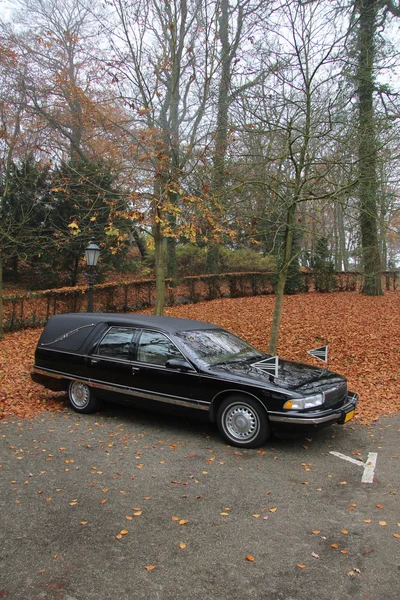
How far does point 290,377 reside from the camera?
18.5 ft

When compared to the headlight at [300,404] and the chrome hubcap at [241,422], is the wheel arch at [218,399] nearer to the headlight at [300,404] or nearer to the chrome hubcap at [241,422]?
the chrome hubcap at [241,422]

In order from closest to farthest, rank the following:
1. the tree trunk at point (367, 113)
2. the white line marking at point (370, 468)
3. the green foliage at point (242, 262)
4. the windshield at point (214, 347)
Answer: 1. the white line marking at point (370, 468)
2. the windshield at point (214, 347)
3. the tree trunk at point (367, 113)
4. the green foliage at point (242, 262)

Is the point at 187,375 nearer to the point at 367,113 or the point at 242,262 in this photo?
the point at 367,113

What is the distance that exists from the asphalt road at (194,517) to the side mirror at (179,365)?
0.90m

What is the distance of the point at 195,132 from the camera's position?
45.1 ft

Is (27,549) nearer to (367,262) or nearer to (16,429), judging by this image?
(16,429)

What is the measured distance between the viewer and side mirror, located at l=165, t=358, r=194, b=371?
226 inches

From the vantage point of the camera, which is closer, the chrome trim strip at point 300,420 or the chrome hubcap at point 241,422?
the chrome trim strip at point 300,420

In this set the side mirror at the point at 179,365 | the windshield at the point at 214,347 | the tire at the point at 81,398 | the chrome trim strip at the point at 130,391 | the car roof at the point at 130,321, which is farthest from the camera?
the tire at the point at 81,398

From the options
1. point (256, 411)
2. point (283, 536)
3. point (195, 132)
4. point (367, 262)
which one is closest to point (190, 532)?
point (283, 536)

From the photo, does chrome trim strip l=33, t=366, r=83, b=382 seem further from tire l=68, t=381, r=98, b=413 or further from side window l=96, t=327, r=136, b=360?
side window l=96, t=327, r=136, b=360

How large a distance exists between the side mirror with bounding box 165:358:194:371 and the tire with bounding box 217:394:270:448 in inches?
25.6

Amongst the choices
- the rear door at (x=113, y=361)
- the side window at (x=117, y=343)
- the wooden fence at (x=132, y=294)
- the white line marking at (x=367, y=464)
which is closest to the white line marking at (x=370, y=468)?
the white line marking at (x=367, y=464)

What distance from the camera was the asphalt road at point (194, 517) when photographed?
9.21 ft
